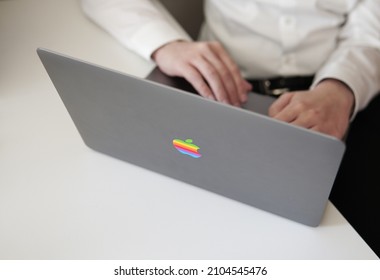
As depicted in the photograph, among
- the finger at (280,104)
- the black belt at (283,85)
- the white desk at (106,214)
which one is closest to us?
the white desk at (106,214)

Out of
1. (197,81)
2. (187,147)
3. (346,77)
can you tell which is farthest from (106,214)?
(346,77)

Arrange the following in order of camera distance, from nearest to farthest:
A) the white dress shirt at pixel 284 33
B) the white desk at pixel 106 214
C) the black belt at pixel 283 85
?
the white desk at pixel 106 214 < the white dress shirt at pixel 284 33 < the black belt at pixel 283 85

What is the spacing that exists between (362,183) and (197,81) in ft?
1.21

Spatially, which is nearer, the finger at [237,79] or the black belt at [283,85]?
the finger at [237,79]

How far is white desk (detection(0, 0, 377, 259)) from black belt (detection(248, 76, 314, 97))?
0.38m

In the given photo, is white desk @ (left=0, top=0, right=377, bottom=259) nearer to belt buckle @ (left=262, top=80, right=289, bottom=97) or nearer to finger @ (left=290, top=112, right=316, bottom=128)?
finger @ (left=290, top=112, right=316, bottom=128)

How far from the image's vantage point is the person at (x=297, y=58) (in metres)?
0.69

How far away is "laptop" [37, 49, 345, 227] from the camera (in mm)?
443

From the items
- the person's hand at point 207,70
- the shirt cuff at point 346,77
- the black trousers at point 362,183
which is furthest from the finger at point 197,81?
the black trousers at point 362,183

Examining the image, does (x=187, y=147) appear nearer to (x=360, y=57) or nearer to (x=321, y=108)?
(x=321, y=108)

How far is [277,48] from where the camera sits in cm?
86

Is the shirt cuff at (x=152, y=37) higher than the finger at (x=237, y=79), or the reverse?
the shirt cuff at (x=152, y=37)

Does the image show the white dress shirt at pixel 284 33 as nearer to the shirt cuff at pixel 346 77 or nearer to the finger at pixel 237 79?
the shirt cuff at pixel 346 77

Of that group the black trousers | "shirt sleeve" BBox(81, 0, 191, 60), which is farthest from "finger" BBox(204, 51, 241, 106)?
the black trousers
